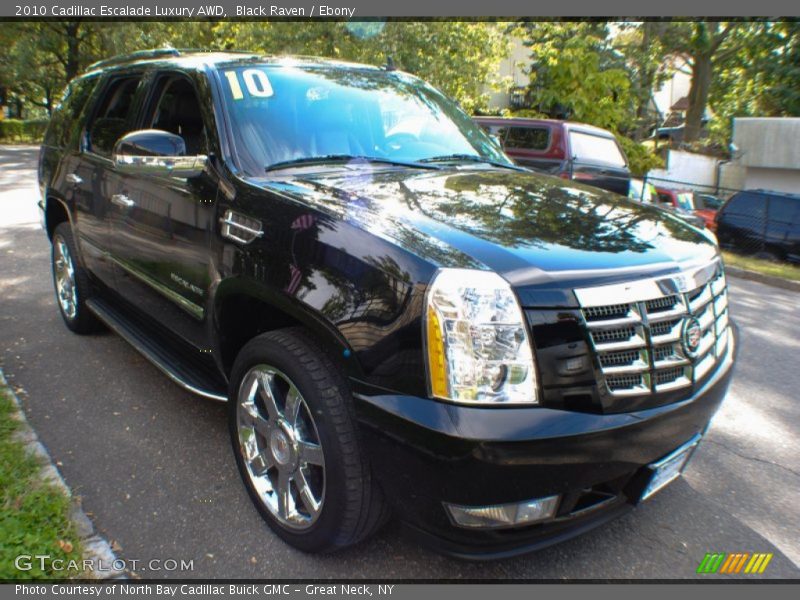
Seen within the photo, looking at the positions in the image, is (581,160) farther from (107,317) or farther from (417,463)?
(417,463)

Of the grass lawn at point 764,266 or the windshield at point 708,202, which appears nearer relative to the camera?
the grass lawn at point 764,266

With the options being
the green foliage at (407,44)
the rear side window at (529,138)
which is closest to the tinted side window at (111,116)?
the rear side window at (529,138)

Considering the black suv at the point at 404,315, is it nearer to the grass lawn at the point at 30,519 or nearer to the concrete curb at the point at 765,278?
the grass lawn at the point at 30,519

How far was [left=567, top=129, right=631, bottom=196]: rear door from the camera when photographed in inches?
425

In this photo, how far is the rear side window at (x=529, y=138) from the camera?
11109 mm

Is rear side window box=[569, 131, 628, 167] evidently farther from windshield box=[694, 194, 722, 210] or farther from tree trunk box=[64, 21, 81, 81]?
tree trunk box=[64, 21, 81, 81]

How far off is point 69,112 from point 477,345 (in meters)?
4.30

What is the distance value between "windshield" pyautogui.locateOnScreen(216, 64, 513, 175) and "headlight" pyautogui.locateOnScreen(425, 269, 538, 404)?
1340 millimetres

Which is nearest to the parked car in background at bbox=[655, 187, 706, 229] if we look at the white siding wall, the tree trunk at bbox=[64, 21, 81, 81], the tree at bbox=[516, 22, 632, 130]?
the tree at bbox=[516, 22, 632, 130]

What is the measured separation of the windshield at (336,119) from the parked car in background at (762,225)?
9991 mm

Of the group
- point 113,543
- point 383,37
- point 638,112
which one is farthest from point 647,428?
point 638,112

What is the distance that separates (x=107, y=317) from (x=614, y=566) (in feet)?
10.8

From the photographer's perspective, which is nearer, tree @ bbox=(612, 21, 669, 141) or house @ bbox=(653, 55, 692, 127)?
tree @ bbox=(612, 21, 669, 141)

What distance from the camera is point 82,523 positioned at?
2.80m
